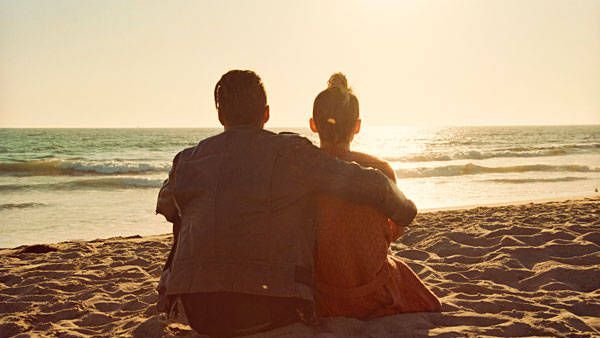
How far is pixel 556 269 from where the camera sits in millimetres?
4906

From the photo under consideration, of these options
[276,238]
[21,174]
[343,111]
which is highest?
[343,111]

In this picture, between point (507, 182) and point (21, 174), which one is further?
point (21, 174)

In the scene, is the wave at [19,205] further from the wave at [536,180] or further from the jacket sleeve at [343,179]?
the wave at [536,180]

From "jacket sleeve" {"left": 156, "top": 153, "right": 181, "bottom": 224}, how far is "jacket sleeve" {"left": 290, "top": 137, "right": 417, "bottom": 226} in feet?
2.22

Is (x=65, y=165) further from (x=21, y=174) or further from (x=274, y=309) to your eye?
(x=274, y=309)

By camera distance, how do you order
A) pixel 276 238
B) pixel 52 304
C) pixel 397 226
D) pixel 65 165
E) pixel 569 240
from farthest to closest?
pixel 65 165, pixel 569 240, pixel 52 304, pixel 397 226, pixel 276 238

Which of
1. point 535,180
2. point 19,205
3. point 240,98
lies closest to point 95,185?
point 19,205

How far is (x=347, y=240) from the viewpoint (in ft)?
10.6

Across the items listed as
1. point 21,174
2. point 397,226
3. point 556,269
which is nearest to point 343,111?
point 397,226

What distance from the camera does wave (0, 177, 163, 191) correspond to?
62.4 ft

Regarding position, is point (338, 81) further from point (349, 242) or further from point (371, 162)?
point (349, 242)

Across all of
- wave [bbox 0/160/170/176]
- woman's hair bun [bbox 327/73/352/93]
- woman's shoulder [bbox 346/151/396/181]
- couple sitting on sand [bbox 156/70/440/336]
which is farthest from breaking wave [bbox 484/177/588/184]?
couple sitting on sand [bbox 156/70/440/336]

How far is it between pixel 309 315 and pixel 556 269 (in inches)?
115

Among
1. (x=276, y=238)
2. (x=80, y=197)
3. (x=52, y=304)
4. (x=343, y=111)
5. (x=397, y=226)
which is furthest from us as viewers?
(x=80, y=197)
